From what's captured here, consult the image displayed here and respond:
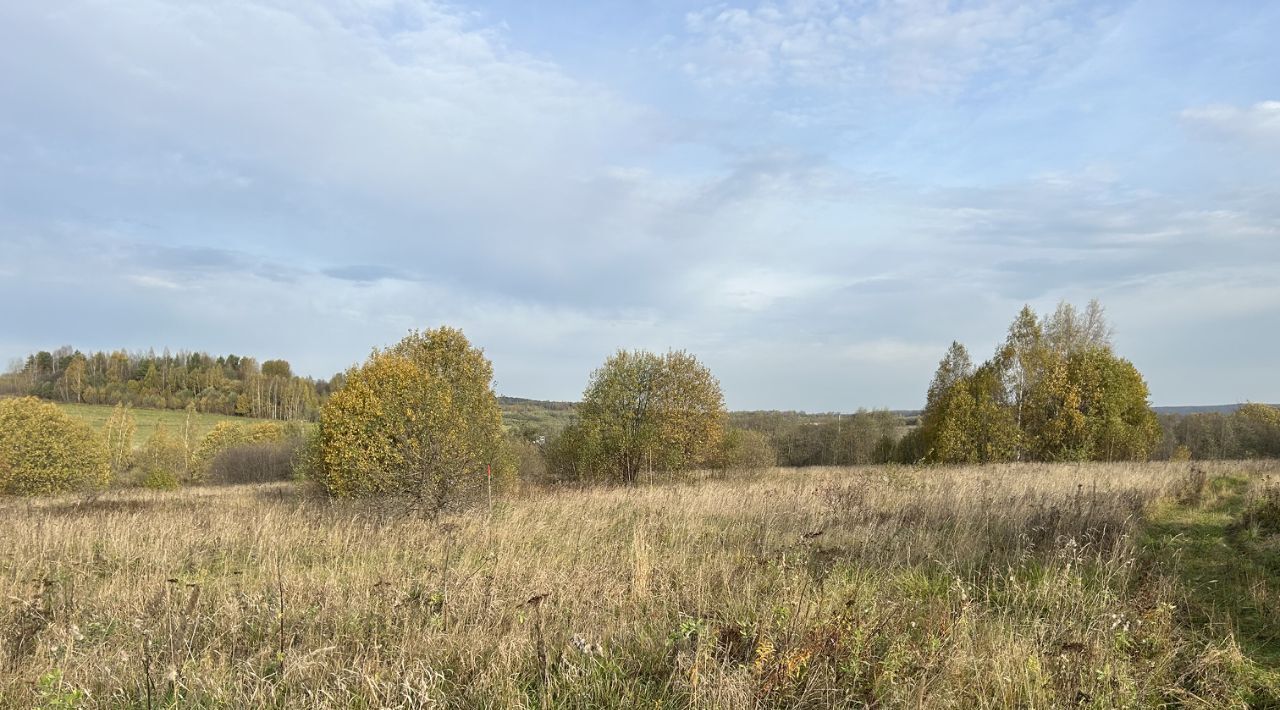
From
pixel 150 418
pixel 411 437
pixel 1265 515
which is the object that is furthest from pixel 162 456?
pixel 1265 515

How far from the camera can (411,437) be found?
1288 cm

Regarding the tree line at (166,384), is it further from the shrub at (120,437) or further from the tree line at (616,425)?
the tree line at (616,425)

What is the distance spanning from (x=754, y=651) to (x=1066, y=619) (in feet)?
7.56

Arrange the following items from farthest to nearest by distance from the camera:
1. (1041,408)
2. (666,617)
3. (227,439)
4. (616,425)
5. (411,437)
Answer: (227,439)
(1041,408)
(616,425)
(411,437)
(666,617)

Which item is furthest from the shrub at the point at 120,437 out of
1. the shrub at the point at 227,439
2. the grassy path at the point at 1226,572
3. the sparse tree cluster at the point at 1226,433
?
the sparse tree cluster at the point at 1226,433

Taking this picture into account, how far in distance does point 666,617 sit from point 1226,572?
5608 mm

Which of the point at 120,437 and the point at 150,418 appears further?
the point at 150,418

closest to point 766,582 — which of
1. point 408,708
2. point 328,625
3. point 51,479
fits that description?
point 408,708

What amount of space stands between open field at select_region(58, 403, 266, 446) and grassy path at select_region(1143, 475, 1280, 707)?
290ft

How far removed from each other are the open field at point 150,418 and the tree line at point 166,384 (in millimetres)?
2826

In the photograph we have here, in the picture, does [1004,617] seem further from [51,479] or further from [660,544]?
[51,479]

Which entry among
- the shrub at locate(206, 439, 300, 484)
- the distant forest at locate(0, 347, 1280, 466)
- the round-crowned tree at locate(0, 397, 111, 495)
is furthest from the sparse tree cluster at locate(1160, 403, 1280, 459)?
the shrub at locate(206, 439, 300, 484)

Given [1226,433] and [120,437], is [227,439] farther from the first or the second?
[1226,433]

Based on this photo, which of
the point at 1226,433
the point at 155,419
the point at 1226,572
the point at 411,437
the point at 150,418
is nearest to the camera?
the point at 1226,572
